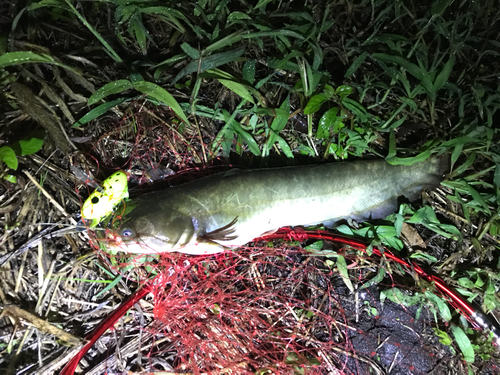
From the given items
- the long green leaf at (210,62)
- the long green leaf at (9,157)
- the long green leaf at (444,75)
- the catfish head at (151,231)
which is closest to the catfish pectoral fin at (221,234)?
the catfish head at (151,231)

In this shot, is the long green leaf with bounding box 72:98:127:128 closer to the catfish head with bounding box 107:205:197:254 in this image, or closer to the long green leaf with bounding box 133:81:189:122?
the long green leaf with bounding box 133:81:189:122

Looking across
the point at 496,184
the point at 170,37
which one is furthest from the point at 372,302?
the point at 170,37

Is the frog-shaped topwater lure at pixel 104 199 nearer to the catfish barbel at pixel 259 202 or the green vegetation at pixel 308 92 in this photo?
the catfish barbel at pixel 259 202

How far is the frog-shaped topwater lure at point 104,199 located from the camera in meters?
2.37

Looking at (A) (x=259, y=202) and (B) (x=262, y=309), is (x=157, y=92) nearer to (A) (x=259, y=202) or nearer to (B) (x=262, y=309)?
(A) (x=259, y=202)

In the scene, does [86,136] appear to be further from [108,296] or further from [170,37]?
[108,296]

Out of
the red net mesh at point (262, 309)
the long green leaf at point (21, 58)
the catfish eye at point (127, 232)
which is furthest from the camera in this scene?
the red net mesh at point (262, 309)

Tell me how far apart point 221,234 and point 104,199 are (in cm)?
102

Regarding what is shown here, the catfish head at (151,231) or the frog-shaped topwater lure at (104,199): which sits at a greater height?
the frog-shaped topwater lure at (104,199)

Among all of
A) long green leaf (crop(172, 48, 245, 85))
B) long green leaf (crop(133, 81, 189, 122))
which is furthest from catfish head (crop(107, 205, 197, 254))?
long green leaf (crop(172, 48, 245, 85))

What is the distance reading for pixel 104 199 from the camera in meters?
2.38

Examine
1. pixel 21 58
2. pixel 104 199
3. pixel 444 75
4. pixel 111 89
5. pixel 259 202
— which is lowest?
pixel 259 202

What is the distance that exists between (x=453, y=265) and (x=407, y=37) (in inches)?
93.5

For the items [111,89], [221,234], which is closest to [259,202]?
[221,234]
